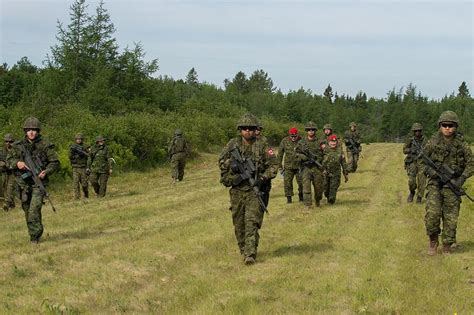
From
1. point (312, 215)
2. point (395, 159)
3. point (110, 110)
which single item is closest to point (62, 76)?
point (110, 110)

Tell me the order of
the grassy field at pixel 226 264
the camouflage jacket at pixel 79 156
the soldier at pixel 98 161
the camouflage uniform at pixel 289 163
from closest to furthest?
the grassy field at pixel 226 264 → the camouflage uniform at pixel 289 163 → the camouflage jacket at pixel 79 156 → the soldier at pixel 98 161

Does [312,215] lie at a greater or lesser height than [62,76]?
lesser

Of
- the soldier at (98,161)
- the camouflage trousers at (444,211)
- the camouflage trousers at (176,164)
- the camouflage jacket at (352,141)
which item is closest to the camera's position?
the camouflage trousers at (444,211)

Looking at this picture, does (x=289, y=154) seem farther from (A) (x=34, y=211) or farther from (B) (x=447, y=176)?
(A) (x=34, y=211)

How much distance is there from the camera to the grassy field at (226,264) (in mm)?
7535

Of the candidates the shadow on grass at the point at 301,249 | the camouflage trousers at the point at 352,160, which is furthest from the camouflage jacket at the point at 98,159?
the camouflage trousers at the point at 352,160

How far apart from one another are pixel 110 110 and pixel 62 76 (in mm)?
6634

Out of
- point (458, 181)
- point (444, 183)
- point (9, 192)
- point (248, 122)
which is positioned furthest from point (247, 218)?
point (9, 192)

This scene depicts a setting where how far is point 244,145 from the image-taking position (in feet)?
33.5

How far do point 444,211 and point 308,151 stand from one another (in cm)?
615

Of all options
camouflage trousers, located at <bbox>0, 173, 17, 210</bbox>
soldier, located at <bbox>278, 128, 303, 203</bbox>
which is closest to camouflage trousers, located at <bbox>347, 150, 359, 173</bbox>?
soldier, located at <bbox>278, 128, 303, 203</bbox>

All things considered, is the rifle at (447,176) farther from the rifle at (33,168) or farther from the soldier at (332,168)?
the rifle at (33,168)

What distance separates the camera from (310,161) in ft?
54.0

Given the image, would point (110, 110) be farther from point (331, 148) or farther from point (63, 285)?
point (63, 285)
